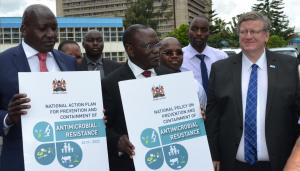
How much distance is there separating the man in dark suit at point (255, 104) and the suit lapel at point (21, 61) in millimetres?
1566

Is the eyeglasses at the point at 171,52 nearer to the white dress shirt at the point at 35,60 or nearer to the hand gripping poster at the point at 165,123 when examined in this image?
the hand gripping poster at the point at 165,123

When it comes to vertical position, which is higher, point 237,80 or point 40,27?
point 40,27

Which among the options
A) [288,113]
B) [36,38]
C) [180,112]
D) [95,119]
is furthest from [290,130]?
[36,38]

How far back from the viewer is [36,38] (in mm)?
2977

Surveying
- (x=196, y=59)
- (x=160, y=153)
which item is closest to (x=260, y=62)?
(x=160, y=153)

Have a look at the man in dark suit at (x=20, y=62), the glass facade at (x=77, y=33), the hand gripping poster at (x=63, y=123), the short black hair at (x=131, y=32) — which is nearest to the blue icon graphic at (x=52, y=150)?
the hand gripping poster at (x=63, y=123)

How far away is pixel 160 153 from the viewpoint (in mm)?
2992

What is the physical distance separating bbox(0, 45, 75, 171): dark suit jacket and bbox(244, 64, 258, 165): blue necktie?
169 cm

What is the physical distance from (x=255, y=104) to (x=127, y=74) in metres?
1.07

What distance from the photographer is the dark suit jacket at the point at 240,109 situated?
11.5 feet

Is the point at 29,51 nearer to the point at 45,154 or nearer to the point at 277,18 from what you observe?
the point at 45,154

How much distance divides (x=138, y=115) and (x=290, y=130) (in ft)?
4.38

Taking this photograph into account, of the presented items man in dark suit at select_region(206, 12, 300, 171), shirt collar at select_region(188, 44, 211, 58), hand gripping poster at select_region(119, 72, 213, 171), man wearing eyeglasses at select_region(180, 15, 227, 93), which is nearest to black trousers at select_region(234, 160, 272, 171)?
man in dark suit at select_region(206, 12, 300, 171)

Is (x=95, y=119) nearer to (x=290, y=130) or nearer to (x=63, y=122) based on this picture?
(x=63, y=122)
